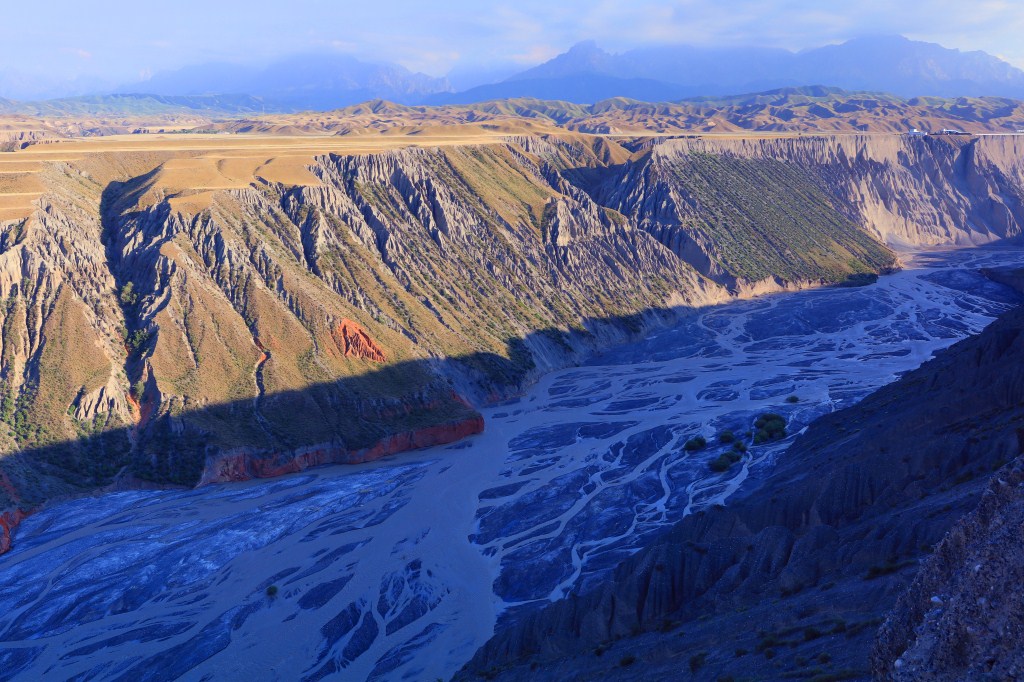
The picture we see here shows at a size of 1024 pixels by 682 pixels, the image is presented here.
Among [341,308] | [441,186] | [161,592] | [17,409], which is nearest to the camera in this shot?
[161,592]

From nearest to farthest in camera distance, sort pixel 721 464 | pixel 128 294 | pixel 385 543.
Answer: pixel 385 543 → pixel 721 464 → pixel 128 294

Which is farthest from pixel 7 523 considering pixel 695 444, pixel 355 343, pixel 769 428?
pixel 769 428

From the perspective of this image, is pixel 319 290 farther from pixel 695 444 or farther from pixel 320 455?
pixel 695 444

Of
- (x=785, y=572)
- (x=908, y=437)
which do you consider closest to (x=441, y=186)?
(x=908, y=437)

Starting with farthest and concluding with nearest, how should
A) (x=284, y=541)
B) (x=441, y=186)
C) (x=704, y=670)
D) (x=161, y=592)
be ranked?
(x=441, y=186) < (x=284, y=541) < (x=161, y=592) < (x=704, y=670)

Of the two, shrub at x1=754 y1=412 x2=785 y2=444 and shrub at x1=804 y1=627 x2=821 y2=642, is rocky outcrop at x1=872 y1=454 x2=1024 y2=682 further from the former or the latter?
shrub at x1=754 y1=412 x2=785 y2=444

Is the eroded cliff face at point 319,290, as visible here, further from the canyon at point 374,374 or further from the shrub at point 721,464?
the shrub at point 721,464

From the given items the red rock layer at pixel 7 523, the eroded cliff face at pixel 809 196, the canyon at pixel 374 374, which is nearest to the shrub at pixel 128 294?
the canyon at pixel 374 374

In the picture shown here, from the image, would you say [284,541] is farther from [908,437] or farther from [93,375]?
[908,437]
